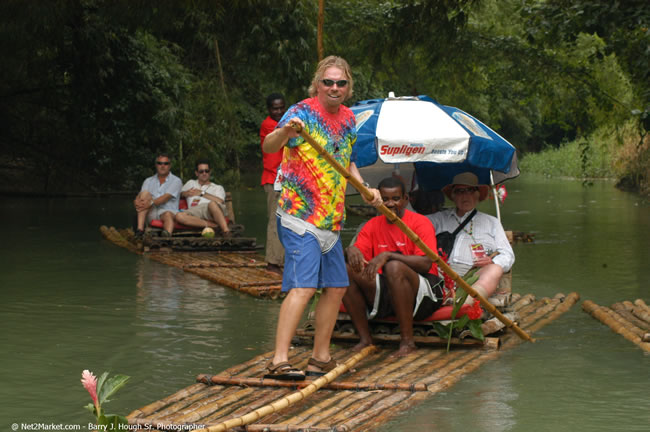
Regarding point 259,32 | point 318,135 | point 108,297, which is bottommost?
point 108,297

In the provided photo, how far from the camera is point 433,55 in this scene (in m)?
20.6

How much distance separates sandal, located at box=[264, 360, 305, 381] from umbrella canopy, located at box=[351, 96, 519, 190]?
7.00 ft

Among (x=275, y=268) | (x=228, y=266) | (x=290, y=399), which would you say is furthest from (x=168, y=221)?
(x=290, y=399)

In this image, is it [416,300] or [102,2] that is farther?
[102,2]

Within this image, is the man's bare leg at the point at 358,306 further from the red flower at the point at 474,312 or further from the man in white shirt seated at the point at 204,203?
the man in white shirt seated at the point at 204,203

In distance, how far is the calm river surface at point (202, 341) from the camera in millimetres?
5594

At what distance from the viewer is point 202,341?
7.65 metres

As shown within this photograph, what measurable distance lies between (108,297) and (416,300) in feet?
13.1

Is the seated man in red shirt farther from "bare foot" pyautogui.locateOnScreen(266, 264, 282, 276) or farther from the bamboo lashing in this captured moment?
"bare foot" pyautogui.locateOnScreen(266, 264, 282, 276)

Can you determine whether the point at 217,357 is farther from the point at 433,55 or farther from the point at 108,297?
the point at 433,55

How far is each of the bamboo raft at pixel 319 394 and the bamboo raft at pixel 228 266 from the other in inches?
119

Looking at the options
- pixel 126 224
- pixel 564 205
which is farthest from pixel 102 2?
pixel 564 205

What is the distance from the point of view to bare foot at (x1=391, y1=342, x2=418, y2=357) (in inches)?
271

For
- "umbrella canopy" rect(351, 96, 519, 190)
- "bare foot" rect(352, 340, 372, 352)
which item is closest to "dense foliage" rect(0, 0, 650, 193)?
"umbrella canopy" rect(351, 96, 519, 190)
